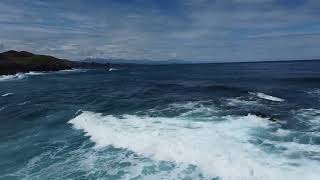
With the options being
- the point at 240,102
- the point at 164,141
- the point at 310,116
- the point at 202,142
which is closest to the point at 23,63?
the point at 240,102

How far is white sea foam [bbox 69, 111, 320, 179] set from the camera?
17.1m

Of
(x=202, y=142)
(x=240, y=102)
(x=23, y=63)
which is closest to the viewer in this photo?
(x=202, y=142)

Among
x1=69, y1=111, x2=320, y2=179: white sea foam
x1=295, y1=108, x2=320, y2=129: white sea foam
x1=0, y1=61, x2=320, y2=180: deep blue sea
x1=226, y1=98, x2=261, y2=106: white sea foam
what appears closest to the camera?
x1=69, y1=111, x2=320, y2=179: white sea foam

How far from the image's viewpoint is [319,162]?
17.8 metres

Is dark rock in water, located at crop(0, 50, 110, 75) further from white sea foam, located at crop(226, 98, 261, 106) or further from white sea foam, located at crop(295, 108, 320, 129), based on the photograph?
white sea foam, located at crop(295, 108, 320, 129)

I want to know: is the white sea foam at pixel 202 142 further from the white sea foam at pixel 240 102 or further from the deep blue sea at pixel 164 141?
the white sea foam at pixel 240 102

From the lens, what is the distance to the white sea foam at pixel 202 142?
17.1 meters

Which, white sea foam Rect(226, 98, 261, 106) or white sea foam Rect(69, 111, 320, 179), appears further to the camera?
white sea foam Rect(226, 98, 261, 106)

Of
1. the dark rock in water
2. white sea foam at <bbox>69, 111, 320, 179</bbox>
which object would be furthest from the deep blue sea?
the dark rock in water

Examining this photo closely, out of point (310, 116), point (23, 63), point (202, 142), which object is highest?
point (23, 63)

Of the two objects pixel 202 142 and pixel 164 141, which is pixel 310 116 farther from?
pixel 164 141

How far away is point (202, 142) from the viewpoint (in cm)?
2203

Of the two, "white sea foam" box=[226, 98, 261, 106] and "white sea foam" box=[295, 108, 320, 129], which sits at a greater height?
"white sea foam" box=[226, 98, 261, 106]

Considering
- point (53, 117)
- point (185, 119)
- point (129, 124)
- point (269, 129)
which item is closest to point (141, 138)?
point (129, 124)
